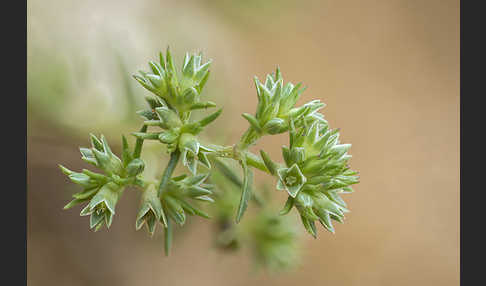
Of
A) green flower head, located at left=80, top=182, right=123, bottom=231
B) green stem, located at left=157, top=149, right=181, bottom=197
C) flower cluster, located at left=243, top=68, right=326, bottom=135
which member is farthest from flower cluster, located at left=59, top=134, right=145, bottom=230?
flower cluster, located at left=243, top=68, right=326, bottom=135

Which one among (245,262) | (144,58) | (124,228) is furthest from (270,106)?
(245,262)

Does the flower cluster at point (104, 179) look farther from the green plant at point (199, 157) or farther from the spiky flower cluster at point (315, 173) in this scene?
the spiky flower cluster at point (315, 173)

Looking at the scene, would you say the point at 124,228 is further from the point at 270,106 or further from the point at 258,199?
the point at 270,106

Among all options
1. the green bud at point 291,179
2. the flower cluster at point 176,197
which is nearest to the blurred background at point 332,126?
the flower cluster at point 176,197

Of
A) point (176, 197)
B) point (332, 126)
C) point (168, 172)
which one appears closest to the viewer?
point (168, 172)

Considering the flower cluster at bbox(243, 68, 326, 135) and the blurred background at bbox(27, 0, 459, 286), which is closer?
the flower cluster at bbox(243, 68, 326, 135)

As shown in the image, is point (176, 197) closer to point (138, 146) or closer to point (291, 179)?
point (138, 146)

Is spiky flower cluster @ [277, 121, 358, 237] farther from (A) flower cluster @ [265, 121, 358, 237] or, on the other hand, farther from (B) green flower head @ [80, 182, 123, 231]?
(B) green flower head @ [80, 182, 123, 231]

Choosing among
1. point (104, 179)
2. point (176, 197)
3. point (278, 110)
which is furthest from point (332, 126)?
point (104, 179)
